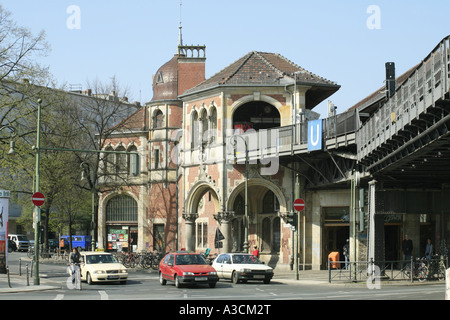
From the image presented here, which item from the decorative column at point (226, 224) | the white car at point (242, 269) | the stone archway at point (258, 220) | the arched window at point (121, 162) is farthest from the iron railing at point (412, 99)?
the arched window at point (121, 162)

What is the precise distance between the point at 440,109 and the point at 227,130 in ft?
83.4

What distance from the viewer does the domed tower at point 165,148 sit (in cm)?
5956

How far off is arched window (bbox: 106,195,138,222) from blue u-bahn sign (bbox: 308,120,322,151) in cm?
3107

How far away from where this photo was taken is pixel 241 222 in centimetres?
5059

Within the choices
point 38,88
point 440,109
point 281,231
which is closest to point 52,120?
point 38,88

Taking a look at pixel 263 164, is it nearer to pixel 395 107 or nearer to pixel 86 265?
pixel 86 265

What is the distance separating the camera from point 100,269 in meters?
31.5

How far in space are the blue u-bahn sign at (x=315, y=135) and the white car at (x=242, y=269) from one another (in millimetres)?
7069

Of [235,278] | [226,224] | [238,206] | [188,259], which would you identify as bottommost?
[235,278]

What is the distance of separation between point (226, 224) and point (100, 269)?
1565cm

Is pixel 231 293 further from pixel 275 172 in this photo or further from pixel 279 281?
pixel 275 172

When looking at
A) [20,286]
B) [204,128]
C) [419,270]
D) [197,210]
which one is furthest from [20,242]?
[419,270]

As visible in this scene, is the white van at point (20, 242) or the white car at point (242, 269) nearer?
the white car at point (242, 269)

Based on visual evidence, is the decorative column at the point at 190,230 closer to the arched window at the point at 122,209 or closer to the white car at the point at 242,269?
the white car at the point at 242,269
